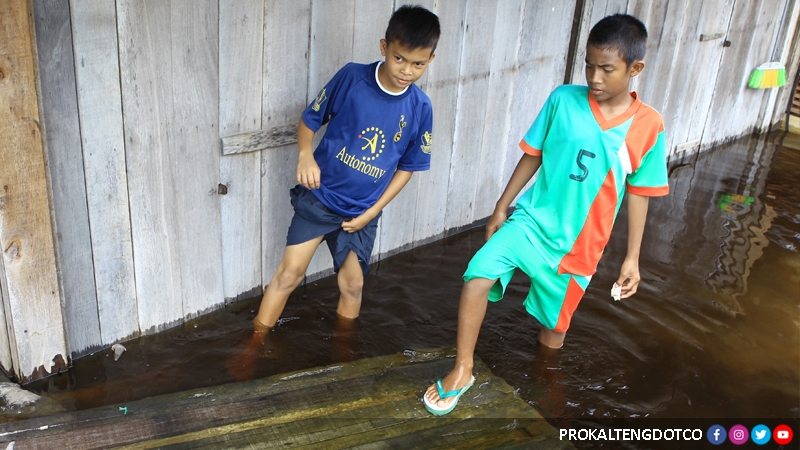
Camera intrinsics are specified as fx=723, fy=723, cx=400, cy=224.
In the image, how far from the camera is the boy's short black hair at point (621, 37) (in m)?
2.96

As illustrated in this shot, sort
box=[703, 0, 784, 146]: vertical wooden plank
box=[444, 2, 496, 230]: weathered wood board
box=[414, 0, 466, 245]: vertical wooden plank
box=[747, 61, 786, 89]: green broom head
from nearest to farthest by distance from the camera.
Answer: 1. box=[414, 0, 466, 245]: vertical wooden plank
2. box=[444, 2, 496, 230]: weathered wood board
3. box=[703, 0, 784, 146]: vertical wooden plank
4. box=[747, 61, 786, 89]: green broom head

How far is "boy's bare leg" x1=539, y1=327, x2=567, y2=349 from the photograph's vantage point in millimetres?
3812

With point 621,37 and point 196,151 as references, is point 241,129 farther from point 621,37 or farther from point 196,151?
point 621,37

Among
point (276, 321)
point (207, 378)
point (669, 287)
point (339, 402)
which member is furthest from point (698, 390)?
point (207, 378)

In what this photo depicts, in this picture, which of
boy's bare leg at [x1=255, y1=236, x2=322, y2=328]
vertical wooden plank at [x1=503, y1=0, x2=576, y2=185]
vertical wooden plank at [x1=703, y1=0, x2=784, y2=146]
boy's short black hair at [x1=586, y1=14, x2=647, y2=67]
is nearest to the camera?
boy's short black hair at [x1=586, y1=14, x2=647, y2=67]

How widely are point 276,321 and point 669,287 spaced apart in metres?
2.55

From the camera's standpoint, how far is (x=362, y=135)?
328 centimetres

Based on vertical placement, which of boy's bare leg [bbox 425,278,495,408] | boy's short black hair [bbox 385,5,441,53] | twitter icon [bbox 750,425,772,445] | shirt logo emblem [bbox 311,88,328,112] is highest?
→ boy's short black hair [bbox 385,5,441,53]

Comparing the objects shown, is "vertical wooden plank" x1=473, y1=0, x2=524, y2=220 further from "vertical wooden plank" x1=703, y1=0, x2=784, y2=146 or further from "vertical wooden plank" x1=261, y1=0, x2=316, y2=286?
"vertical wooden plank" x1=703, y1=0, x2=784, y2=146

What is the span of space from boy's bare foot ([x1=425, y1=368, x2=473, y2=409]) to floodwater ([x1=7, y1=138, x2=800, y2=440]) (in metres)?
0.12

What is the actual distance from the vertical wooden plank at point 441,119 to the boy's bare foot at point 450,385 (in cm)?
161

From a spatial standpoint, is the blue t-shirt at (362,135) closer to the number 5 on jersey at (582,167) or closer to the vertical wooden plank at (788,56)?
the number 5 on jersey at (582,167)

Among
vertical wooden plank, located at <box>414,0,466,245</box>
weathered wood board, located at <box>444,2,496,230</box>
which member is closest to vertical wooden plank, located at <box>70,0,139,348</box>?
vertical wooden plank, located at <box>414,0,466,245</box>

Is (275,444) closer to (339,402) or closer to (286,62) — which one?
(339,402)
